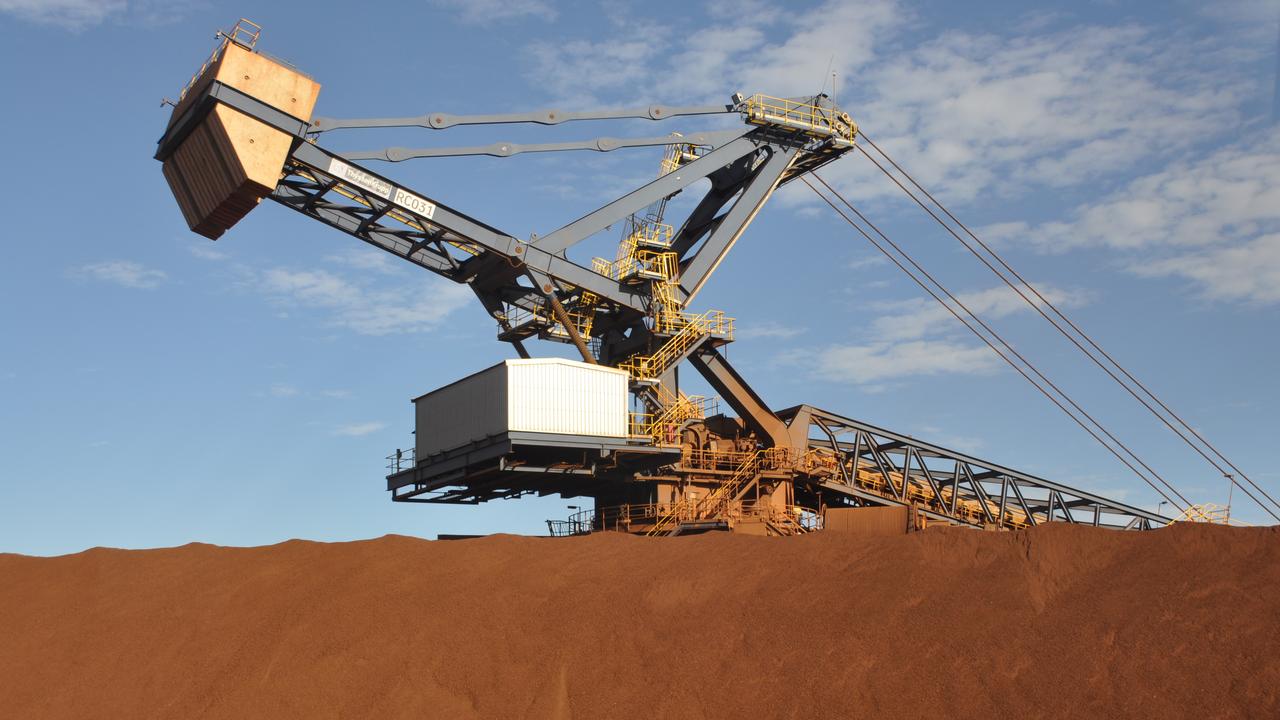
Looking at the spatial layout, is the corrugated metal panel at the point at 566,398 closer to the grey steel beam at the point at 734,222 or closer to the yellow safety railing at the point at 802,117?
the grey steel beam at the point at 734,222

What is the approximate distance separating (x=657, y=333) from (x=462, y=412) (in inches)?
253

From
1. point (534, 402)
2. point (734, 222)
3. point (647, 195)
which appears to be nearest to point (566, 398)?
point (534, 402)

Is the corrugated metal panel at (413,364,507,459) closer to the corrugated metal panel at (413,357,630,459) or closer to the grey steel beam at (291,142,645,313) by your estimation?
the corrugated metal panel at (413,357,630,459)

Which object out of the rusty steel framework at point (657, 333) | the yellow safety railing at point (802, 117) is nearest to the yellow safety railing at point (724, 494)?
the rusty steel framework at point (657, 333)

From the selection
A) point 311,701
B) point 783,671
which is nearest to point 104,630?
point 311,701

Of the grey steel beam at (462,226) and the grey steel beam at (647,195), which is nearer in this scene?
the grey steel beam at (462,226)

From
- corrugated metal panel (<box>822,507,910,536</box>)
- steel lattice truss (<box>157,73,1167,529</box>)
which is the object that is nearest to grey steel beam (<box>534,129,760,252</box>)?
steel lattice truss (<box>157,73,1167,529</box>)

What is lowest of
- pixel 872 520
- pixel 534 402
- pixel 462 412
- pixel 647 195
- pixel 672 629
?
pixel 672 629

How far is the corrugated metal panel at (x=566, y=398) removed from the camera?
3000 centimetres

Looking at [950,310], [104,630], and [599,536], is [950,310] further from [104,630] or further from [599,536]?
[104,630]

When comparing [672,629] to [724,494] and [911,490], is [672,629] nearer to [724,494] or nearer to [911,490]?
[724,494]

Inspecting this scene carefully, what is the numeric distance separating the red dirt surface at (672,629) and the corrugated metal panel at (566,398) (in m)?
8.81

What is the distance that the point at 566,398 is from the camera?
3064 centimetres

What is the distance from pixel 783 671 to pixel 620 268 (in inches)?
839
